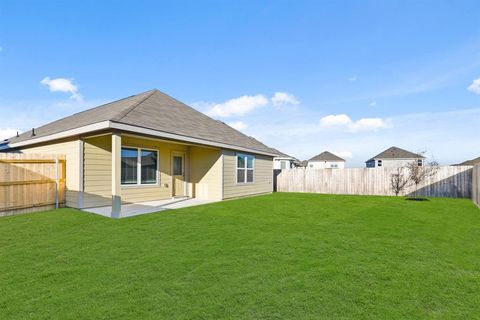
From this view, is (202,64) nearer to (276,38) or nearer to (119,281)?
(276,38)

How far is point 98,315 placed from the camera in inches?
95.3

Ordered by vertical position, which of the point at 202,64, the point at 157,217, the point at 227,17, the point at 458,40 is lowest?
the point at 157,217

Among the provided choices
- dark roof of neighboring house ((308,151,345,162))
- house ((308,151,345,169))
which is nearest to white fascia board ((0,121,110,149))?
house ((308,151,345,169))

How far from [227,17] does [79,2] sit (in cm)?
618

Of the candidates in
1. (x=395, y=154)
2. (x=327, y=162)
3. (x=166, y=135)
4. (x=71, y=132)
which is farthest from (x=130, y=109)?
(x=327, y=162)

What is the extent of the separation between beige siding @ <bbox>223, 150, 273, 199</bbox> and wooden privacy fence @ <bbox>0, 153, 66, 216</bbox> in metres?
6.53

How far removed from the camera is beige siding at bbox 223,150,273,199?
11844mm

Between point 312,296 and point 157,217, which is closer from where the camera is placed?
point 312,296

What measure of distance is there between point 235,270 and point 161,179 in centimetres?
805

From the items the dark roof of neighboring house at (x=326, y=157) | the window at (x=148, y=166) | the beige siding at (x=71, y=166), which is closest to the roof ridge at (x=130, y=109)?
the window at (x=148, y=166)

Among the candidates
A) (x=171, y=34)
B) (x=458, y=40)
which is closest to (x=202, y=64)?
(x=171, y=34)

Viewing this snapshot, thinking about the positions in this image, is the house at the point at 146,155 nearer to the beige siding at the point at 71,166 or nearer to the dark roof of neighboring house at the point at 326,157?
the beige siding at the point at 71,166

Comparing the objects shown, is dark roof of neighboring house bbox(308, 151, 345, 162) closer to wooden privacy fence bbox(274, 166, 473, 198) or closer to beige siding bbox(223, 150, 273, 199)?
wooden privacy fence bbox(274, 166, 473, 198)

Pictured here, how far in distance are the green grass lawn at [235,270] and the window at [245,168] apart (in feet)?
21.9
